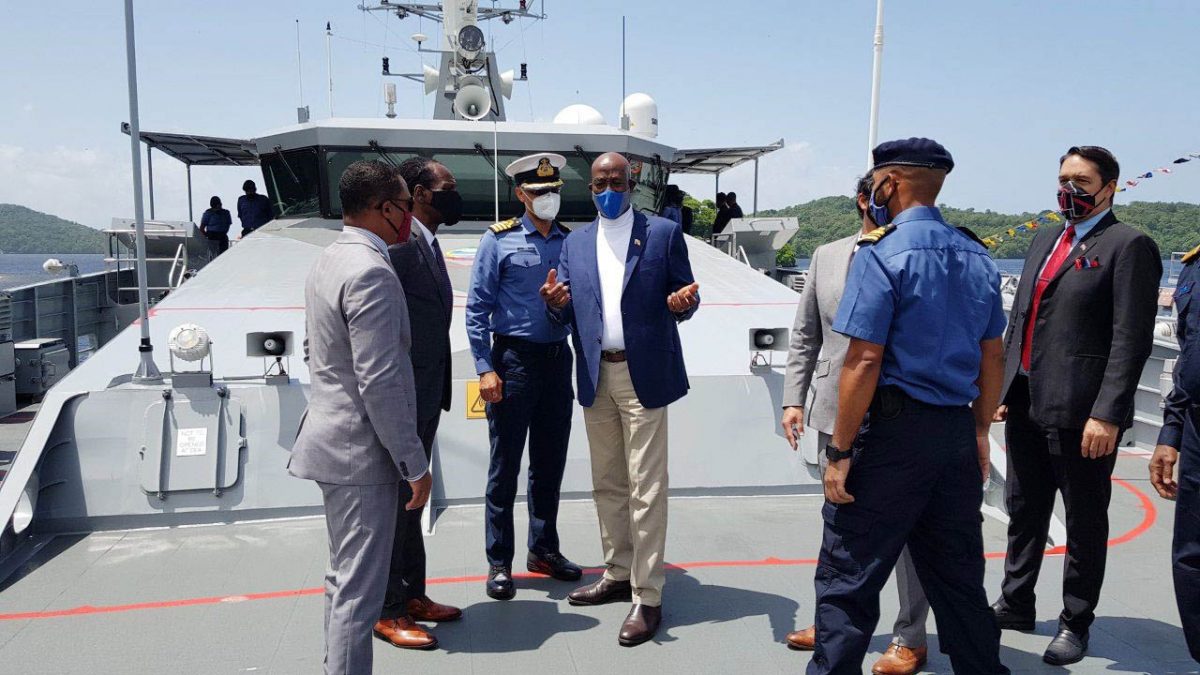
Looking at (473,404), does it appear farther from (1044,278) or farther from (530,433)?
(1044,278)

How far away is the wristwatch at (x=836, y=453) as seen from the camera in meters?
2.30

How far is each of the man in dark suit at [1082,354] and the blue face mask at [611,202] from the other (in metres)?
1.50

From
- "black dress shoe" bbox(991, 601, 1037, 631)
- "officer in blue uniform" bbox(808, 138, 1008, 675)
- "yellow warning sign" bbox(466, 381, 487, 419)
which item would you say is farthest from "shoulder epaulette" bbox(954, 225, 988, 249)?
"yellow warning sign" bbox(466, 381, 487, 419)

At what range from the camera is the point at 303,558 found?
3805 mm

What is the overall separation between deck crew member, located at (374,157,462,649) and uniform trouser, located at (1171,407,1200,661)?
2.46 m

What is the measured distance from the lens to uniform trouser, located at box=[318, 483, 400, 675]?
249 cm

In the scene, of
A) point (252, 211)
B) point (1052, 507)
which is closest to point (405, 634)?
point (1052, 507)

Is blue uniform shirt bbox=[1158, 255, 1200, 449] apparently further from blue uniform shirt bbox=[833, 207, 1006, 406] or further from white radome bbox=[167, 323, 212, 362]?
white radome bbox=[167, 323, 212, 362]

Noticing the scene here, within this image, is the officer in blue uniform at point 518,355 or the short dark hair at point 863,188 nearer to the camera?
the short dark hair at point 863,188

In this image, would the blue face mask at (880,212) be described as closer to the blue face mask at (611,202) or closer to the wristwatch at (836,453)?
the wristwatch at (836,453)

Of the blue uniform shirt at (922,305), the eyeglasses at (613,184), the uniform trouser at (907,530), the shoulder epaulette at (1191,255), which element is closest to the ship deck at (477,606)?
the uniform trouser at (907,530)

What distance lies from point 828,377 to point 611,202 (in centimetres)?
105

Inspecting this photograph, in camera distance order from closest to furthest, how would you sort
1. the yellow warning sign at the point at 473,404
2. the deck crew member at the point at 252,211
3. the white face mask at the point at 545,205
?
the white face mask at the point at 545,205, the yellow warning sign at the point at 473,404, the deck crew member at the point at 252,211

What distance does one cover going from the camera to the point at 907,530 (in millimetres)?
2316
